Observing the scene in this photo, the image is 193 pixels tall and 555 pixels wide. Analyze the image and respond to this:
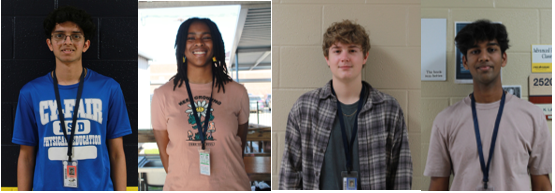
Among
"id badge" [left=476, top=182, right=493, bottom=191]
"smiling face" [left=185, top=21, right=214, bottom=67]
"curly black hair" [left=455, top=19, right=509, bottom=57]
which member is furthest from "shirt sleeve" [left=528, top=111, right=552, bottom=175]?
"smiling face" [left=185, top=21, right=214, bottom=67]

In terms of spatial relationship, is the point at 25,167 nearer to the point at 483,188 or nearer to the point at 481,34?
the point at 483,188

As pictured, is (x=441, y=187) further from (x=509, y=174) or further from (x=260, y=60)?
(x=260, y=60)

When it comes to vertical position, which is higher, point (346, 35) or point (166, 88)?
point (346, 35)

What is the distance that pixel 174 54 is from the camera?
1885 mm

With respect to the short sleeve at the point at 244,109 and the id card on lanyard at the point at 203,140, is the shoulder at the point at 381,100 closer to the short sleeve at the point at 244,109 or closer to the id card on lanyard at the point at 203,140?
the short sleeve at the point at 244,109

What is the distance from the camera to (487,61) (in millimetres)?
1868

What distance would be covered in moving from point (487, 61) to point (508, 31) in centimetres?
22

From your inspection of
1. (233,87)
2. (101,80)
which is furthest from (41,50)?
(233,87)

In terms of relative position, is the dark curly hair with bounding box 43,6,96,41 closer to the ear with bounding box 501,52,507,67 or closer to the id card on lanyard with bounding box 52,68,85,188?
the id card on lanyard with bounding box 52,68,85,188

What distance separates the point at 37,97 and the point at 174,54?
2.61ft

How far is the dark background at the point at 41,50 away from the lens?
1888 millimetres

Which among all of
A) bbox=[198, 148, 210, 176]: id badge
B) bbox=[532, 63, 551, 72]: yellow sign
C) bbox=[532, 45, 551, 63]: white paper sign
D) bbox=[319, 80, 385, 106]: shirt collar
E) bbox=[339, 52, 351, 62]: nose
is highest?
bbox=[532, 45, 551, 63]: white paper sign

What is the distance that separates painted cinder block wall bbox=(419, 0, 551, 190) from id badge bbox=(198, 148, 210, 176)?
1248 mm

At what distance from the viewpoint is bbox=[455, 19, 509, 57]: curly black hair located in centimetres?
188
